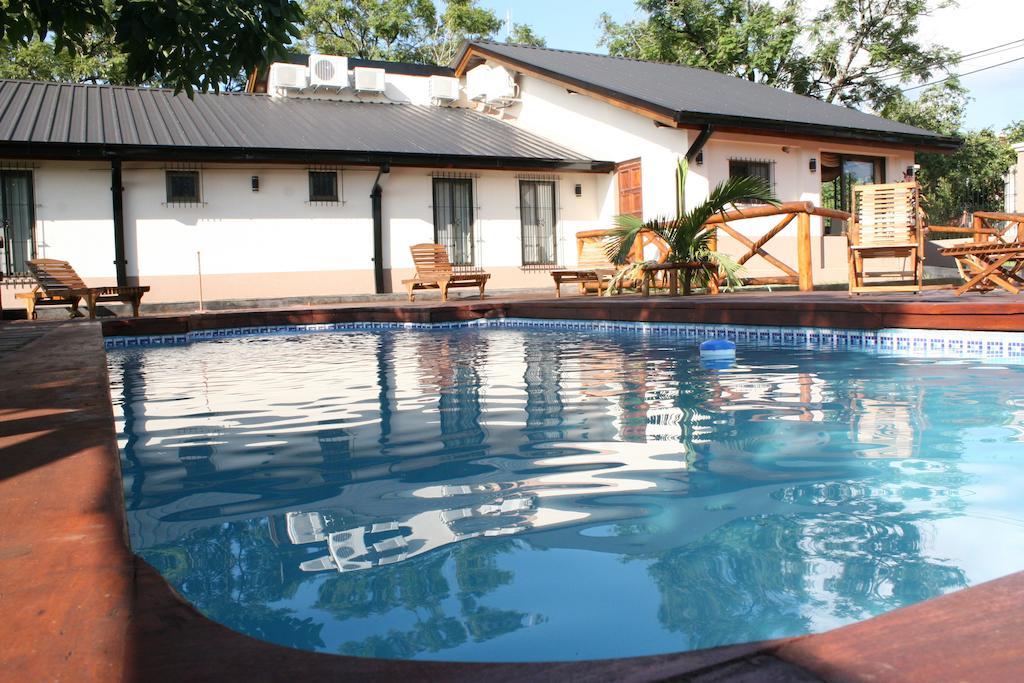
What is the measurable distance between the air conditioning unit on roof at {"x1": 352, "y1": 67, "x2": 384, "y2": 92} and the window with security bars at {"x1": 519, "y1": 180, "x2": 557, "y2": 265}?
3.94m

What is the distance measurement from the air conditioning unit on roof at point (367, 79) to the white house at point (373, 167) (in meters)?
0.06

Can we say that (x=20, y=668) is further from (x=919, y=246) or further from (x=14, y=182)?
(x=14, y=182)

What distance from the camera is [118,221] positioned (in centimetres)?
1249

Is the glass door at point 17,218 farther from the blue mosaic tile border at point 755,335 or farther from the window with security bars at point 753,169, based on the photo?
the window with security bars at point 753,169

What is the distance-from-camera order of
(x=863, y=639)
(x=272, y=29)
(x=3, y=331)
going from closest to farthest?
(x=863, y=639), (x=272, y=29), (x=3, y=331)

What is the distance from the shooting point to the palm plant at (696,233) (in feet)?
32.2

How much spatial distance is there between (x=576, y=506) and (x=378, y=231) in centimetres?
1191

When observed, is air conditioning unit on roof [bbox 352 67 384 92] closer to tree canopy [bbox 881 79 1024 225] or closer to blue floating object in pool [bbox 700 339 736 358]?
blue floating object in pool [bbox 700 339 736 358]

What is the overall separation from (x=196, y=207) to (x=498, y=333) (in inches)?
239

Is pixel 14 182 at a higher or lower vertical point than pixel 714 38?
lower

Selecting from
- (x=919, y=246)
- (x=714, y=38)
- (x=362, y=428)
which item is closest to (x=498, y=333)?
(x=919, y=246)

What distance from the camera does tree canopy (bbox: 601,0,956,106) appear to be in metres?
23.0

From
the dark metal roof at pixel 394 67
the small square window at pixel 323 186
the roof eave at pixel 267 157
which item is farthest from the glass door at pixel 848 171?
the small square window at pixel 323 186

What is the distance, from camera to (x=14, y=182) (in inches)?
479
